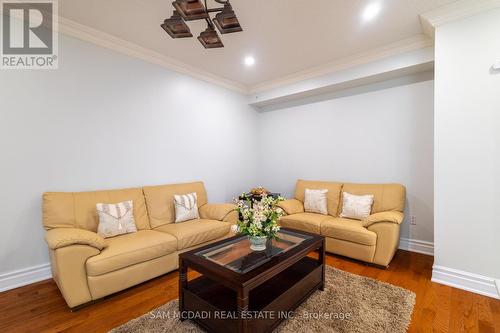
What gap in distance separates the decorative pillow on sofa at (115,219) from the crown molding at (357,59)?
3221 millimetres

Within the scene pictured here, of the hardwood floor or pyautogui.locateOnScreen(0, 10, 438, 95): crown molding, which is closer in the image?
the hardwood floor

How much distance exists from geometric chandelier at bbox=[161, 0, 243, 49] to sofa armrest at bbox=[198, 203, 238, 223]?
6.92 feet

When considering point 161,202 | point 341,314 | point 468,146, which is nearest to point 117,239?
point 161,202

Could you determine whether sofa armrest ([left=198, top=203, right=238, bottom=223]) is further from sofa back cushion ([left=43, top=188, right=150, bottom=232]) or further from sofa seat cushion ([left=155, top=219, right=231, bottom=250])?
sofa back cushion ([left=43, top=188, right=150, bottom=232])

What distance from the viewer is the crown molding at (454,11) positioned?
2188mm

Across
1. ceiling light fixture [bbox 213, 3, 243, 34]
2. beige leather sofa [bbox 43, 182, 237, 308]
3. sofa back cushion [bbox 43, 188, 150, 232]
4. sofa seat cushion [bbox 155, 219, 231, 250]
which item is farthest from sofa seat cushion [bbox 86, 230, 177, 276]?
ceiling light fixture [bbox 213, 3, 243, 34]

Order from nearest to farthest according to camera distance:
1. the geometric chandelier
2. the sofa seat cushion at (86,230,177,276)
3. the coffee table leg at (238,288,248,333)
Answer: the coffee table leg at (238,288,248,333)
the geometric chandelier
the sofa seat cushion at (86,230,177,276)

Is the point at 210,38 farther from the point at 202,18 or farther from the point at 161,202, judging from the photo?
the point at 161,202

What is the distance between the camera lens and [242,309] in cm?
144

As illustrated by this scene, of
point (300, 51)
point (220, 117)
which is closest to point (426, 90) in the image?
point (300, 51)

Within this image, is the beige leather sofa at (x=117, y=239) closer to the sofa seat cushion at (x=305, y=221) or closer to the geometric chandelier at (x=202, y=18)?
the sofa seat cushion at (x=305, y=221)

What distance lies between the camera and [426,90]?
10.2 feet

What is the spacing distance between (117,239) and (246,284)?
1.69 meters

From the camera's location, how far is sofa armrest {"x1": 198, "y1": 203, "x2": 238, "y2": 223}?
3.26m
